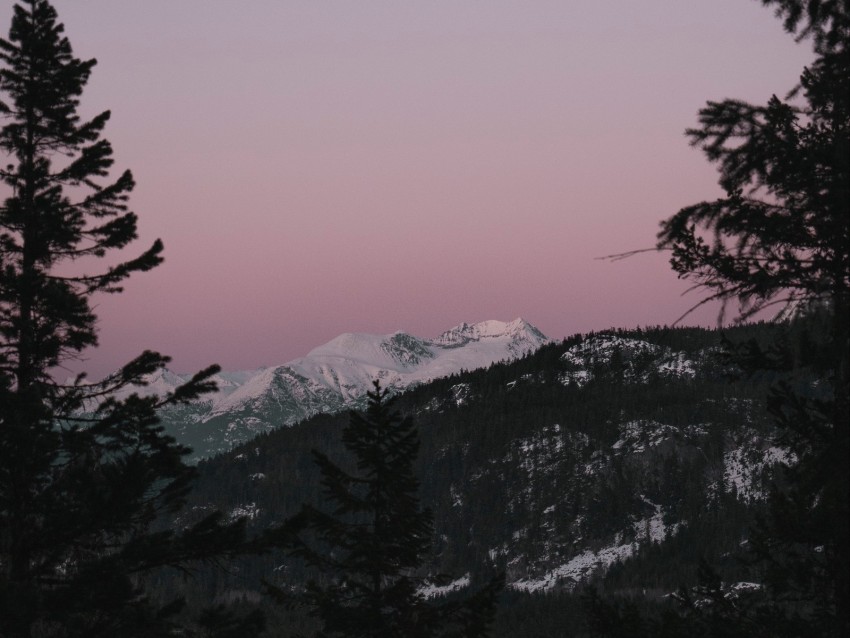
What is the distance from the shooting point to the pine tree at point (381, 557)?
21750mm

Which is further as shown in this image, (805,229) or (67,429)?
(67,429)

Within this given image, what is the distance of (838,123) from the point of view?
1439 centimetres

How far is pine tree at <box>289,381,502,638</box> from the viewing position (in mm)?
21750

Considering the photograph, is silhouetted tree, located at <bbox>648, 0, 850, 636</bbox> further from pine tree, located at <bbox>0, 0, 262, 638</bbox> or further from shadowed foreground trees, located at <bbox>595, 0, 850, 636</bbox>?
pine tree, located at <bbox>0, 0, 262, 638</bbox>

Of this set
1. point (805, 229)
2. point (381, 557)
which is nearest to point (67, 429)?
point (381, 557)

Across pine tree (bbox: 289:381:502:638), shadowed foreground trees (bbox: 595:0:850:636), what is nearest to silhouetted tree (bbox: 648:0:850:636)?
shadowed foreground trees (bbox: 595:0:850:636)

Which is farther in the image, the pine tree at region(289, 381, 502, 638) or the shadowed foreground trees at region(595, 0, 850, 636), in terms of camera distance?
the pine tree at region(289, 381, 502, 638)

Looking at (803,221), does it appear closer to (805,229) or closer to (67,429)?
(805,229)

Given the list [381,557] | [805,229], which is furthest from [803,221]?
[381,557]

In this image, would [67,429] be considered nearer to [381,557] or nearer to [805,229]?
[381,557]

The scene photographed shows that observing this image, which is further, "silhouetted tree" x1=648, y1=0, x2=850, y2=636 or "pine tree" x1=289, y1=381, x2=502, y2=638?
"pine tree" x1=289, y1=381, x2=502, y2=638

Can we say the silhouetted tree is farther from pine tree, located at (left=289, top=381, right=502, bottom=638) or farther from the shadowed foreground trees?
pine tree, located at (left=289, top=381, right=502, bottom=638)

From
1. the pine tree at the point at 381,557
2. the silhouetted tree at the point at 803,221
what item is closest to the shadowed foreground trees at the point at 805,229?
the silhouetted tree at the point at 803,221

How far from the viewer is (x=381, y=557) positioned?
22250mm
